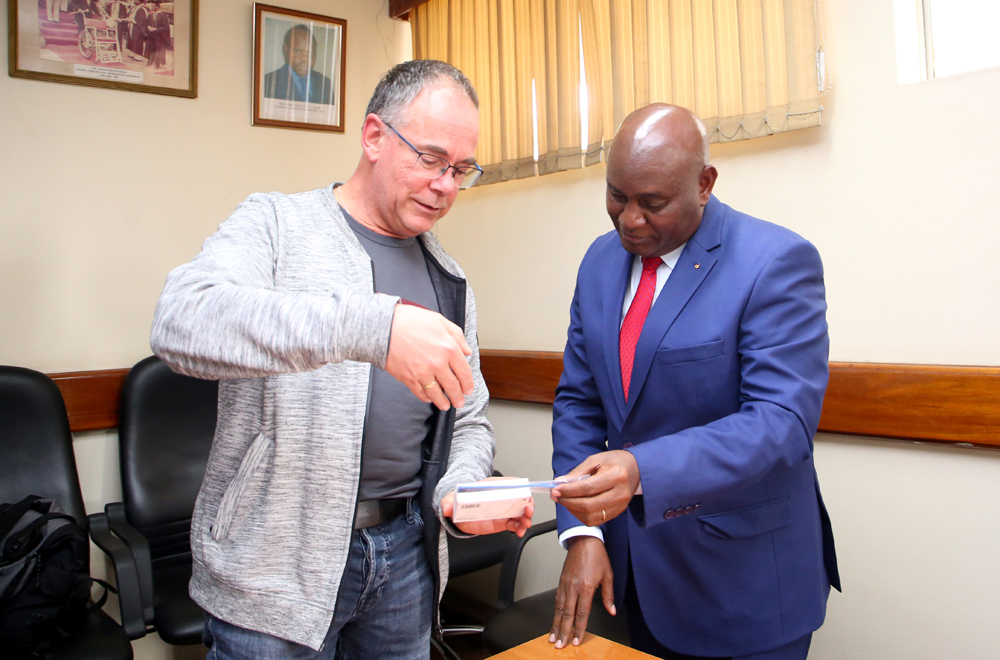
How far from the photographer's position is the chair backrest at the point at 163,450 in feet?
8.50

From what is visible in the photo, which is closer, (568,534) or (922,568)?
(568,534)

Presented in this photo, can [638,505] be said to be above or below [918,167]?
below

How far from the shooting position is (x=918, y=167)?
6.16ft

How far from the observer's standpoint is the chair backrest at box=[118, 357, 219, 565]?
2590 millimetres

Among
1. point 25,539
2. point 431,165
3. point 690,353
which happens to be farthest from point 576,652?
point 25,539


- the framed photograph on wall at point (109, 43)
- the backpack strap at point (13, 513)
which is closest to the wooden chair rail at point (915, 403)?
the backpack strap at point (13, 513)

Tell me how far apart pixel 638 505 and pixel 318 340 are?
0.70 metres

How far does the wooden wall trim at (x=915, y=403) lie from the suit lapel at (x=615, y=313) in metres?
0.83

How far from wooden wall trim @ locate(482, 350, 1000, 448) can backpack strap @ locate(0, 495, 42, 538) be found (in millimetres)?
2425

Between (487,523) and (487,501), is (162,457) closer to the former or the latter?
(487,523)

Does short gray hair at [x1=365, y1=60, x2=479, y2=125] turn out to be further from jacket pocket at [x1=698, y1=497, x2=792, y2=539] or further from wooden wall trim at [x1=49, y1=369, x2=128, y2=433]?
wooden wall trim at [x1=49, y1=369, x2=128, y2=433]

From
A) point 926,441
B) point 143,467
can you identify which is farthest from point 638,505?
point 143,467

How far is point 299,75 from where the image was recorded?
3295mm

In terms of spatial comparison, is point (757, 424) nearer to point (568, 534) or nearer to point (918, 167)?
point (568, 534)
